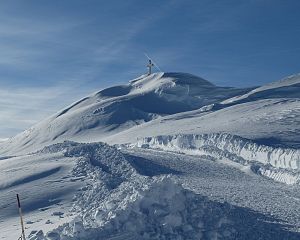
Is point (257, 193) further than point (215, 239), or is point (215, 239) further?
point (257, 193)

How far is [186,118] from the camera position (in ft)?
196

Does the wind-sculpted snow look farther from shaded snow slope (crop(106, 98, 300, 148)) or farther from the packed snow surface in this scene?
shaded snow slope (crop(106, 98, 300, 148))

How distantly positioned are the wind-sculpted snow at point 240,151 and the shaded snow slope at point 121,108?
15.2 meters

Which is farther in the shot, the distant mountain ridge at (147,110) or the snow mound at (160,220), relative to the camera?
the distant mountain ridge at (147,110)

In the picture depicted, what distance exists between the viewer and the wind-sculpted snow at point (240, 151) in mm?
36562

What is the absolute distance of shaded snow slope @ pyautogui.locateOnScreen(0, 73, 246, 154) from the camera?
213 feet

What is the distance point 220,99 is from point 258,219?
5285 centimetres

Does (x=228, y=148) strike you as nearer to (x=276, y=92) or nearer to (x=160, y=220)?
(x=160, y=220)

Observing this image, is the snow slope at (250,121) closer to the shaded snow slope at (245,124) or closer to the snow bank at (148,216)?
the shaded snow slope at (245,124)

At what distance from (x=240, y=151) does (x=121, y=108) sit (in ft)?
99.3

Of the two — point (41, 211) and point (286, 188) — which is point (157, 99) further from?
point (41, 211)

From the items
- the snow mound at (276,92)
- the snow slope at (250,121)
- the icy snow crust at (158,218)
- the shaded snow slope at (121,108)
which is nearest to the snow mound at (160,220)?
the icy snow crust at (158,218)

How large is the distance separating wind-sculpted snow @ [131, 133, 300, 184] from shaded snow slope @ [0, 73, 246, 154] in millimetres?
15164

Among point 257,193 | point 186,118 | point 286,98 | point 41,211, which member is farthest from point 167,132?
point 41,211
